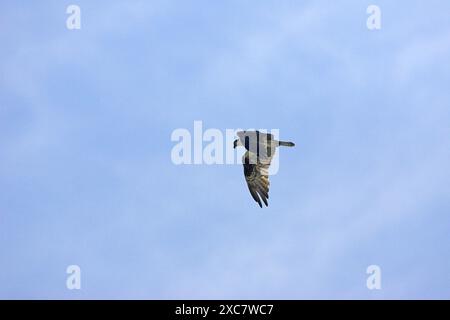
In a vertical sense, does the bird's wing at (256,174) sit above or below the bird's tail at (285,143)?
below

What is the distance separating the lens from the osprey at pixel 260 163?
36.3 metres

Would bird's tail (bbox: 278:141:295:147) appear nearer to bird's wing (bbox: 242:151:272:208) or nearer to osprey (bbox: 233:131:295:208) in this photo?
osprey (bbox: 233:131:295:208)

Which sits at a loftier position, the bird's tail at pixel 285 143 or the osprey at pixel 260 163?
the bird's tail at pixel 285 143

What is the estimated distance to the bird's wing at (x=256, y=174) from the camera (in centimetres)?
3656

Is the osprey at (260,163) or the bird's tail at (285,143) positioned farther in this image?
the bird's tail at (285,143)

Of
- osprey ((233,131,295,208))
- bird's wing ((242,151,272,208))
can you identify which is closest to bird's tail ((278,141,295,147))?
osprey ((233,131,295,208))

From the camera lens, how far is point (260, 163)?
1448 inches

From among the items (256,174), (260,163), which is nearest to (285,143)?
(260,163)

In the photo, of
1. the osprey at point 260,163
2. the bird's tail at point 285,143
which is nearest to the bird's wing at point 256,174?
the osprey at point 260,163

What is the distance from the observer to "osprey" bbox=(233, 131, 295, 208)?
1431 inches

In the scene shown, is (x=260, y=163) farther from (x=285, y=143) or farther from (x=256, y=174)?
(x=285, y=143)

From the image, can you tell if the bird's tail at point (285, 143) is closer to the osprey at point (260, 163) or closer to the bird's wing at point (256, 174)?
the osprey at point (260, 163)
